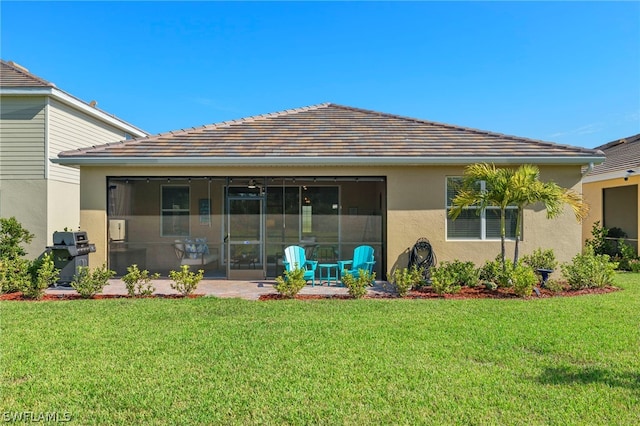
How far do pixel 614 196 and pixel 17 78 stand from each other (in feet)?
72.3

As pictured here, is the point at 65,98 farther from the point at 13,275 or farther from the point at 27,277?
the point at 27,277

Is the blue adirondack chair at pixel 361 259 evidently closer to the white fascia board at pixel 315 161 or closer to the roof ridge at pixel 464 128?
the white fascia board at pixel 315 161

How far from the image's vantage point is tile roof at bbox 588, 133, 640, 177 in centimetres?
1340

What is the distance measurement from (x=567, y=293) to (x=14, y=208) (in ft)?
48.9

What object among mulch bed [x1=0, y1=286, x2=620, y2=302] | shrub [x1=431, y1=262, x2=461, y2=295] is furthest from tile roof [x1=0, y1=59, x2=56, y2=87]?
shrub [x1=431, y1=262, x2=461, y2=295]

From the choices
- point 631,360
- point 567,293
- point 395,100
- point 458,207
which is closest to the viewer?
point 631,360

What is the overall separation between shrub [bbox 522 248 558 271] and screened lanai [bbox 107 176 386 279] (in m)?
3.56

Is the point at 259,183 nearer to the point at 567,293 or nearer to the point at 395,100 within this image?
the point at 567,293

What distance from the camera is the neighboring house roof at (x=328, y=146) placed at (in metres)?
9.15

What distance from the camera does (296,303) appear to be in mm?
7207

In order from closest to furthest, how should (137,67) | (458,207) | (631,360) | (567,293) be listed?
(631,360), (567,293), (458,207), (137,67)

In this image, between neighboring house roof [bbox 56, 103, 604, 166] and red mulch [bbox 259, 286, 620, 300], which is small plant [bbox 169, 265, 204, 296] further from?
neighboring house roof [bbox 56, 103, 604, 166]

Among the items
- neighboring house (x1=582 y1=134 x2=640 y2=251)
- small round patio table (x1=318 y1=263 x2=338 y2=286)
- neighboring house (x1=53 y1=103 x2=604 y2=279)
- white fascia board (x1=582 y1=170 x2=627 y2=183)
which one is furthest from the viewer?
neighboring house (x1=582 y1=134 x2=640 y2=251)

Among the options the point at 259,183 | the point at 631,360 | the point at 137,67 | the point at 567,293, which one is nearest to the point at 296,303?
the point at 259,183
